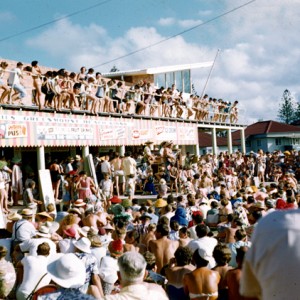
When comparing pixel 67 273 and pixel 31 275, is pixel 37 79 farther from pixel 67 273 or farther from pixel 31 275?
pixel 67 273

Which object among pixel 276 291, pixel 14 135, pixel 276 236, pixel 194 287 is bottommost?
pixel 194 287

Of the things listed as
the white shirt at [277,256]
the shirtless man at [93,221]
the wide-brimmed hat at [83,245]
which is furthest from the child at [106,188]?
the white shirt at [277,256]

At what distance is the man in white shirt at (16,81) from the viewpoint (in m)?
13.9

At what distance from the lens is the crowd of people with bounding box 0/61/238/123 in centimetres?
1434

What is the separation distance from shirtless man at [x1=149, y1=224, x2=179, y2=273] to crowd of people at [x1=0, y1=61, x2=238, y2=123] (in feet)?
29.1

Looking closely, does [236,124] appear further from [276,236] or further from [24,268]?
[276,236]

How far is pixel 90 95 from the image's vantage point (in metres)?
17.1

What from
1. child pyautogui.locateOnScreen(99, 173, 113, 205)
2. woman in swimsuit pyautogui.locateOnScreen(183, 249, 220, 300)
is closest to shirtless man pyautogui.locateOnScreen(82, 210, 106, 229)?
woman in swimsuit pyautogui.locateOnScreen(183, 249, 220, 300)

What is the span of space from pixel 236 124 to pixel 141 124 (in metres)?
12.9

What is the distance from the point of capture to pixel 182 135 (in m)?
24.7

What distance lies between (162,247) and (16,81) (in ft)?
31.3

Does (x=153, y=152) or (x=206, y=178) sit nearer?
(x=206, y=178)

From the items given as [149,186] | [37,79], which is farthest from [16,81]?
[149,186]

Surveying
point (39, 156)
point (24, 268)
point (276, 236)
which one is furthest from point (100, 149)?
point (276, 236)
